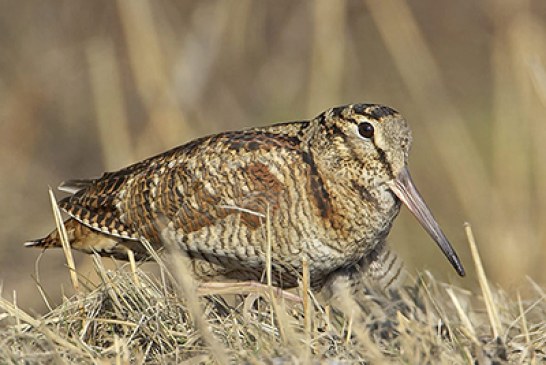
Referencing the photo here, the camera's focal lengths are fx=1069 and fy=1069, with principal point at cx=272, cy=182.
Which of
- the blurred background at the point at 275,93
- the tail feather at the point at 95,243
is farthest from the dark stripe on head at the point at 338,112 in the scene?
the blurred background at the point at 275,93

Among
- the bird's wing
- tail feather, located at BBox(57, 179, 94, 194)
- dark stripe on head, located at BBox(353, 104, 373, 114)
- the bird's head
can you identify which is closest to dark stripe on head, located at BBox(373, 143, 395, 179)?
the bird's head

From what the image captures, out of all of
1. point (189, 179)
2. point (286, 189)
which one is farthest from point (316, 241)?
point (189, 179)

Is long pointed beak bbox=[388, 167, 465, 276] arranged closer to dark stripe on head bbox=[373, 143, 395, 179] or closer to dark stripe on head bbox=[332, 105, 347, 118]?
dark stripe on head bbox=[373, 143, 395, 179]

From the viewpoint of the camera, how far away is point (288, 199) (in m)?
3.64

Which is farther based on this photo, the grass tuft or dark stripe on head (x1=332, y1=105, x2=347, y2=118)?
dark stripe on head (x1=332, y1=105, x2=347, y2=118)

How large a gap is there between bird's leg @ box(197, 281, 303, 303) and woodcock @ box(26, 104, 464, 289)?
70mm

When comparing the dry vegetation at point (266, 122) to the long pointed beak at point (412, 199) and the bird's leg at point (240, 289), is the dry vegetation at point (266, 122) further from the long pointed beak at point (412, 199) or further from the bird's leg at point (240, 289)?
the long pointed beak at point (412, 199)

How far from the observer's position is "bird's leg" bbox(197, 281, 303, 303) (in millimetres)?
3486

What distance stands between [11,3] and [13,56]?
46 cm

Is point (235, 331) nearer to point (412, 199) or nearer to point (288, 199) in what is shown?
point (288, 199)

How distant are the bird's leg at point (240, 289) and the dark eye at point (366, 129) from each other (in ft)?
1.94

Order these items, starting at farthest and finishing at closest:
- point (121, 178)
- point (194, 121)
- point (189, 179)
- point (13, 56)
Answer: point (13, 56) < point (194, 121) < point (121, 178) < point (189, 179)

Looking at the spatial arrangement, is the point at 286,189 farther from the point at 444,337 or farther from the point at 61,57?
the point at 61,57

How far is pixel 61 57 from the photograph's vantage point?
8227 mm
